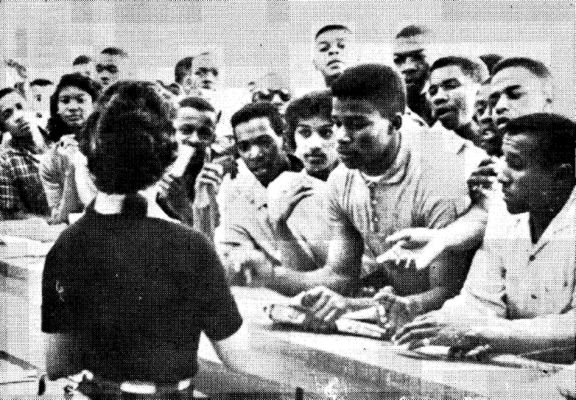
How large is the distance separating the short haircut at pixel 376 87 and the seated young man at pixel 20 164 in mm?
1402

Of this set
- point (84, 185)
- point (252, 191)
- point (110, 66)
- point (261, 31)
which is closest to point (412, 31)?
point (261, 31)

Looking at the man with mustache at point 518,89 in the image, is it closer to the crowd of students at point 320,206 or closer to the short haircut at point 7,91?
the crowd of students at point 320,206

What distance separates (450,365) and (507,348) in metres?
0.20

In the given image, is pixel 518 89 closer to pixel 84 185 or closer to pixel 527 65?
pixel 527 65

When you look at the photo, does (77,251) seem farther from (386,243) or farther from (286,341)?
(386,243)

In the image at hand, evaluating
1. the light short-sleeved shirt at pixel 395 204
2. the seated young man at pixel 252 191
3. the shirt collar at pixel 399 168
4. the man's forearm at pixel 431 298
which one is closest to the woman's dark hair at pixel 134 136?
the seated young man at pixel 252 191

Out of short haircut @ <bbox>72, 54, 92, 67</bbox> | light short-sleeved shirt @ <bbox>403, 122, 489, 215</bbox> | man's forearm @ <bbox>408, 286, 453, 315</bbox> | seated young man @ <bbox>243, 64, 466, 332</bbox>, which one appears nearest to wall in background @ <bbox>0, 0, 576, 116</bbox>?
short haircut @ <bbox>72, 54, 92, 67</bbox>

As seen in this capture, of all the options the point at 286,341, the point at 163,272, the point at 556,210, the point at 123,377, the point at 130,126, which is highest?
the point at 130,126

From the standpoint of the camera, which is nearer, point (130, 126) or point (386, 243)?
point (386, 243)

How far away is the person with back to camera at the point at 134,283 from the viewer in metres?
2.83

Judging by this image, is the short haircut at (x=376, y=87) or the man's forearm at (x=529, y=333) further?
the short haircut at (x=376, y=87)

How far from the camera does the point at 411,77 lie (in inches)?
102

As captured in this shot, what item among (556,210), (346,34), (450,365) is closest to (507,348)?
(450,365)

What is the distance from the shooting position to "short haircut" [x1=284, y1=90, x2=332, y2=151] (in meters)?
2.69
